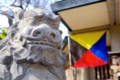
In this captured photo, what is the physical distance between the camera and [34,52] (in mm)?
2672

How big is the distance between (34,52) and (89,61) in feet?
17.6

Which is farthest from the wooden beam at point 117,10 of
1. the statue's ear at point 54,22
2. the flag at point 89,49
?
the statue's ear at point 54,22

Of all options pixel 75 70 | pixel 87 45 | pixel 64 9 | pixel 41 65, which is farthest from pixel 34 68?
pixel 75 70

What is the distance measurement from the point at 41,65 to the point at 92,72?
8294mm

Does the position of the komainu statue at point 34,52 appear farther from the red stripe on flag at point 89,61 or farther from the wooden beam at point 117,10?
the red stripe on flag at point 89,61

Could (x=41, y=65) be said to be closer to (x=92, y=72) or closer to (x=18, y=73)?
(x=18, y=73)

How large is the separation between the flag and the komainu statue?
4.96 metres

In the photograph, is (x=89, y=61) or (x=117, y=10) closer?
(x=117, y=10)

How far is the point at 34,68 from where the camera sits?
107 inches

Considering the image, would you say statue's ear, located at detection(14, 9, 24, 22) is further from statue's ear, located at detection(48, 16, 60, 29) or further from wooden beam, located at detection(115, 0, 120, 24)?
wooden beam, located at detection(115, 0, 120, 24)

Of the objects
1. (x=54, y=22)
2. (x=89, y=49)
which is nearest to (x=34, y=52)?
(x=54, y=22)

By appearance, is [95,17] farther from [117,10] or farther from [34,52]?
[34,52]

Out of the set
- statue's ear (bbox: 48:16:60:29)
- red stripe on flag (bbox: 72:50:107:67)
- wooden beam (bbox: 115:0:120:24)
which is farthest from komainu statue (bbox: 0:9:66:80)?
red stripe on flag (bbox: 72:50:107:67)

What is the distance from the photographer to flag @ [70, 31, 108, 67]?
7.73 metres
